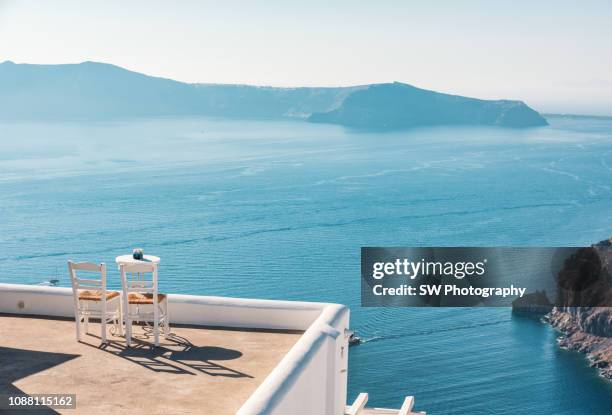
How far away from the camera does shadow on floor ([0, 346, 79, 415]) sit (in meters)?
3.74

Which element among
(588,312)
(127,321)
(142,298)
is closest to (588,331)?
(588,312)

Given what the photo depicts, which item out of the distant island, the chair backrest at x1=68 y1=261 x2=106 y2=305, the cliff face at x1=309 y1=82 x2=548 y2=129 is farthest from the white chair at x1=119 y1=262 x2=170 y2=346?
the cliff face at x1=309 y1=82 x2=548 y2=129

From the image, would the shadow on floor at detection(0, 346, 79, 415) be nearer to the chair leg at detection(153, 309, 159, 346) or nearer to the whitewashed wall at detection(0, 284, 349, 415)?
the chair leg at detection(153, 309, 159, 346)

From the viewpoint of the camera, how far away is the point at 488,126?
12069cm

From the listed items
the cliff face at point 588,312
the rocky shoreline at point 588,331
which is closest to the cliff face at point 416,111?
the cliff face at point 588,312

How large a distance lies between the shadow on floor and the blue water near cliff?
97.5 feet

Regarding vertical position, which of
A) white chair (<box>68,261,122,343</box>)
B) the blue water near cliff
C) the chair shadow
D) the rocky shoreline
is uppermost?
white chair (<box>68,261,122,343</box>)

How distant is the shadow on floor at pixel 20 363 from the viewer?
12.3 ft

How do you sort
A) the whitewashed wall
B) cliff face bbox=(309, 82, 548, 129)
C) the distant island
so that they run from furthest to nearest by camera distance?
cliff face bbox=(309, 82, 548, 129)
the distant island
the whitewashed wall

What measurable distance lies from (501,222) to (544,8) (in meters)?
37.9

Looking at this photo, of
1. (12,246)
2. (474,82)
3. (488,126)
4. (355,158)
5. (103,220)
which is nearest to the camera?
(12,246)

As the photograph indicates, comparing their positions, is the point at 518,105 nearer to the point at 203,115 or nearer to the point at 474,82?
the point at 474,82

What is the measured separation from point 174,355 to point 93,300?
681mm

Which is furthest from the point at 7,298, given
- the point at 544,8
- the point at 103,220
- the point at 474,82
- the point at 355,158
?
the point at 474,82
